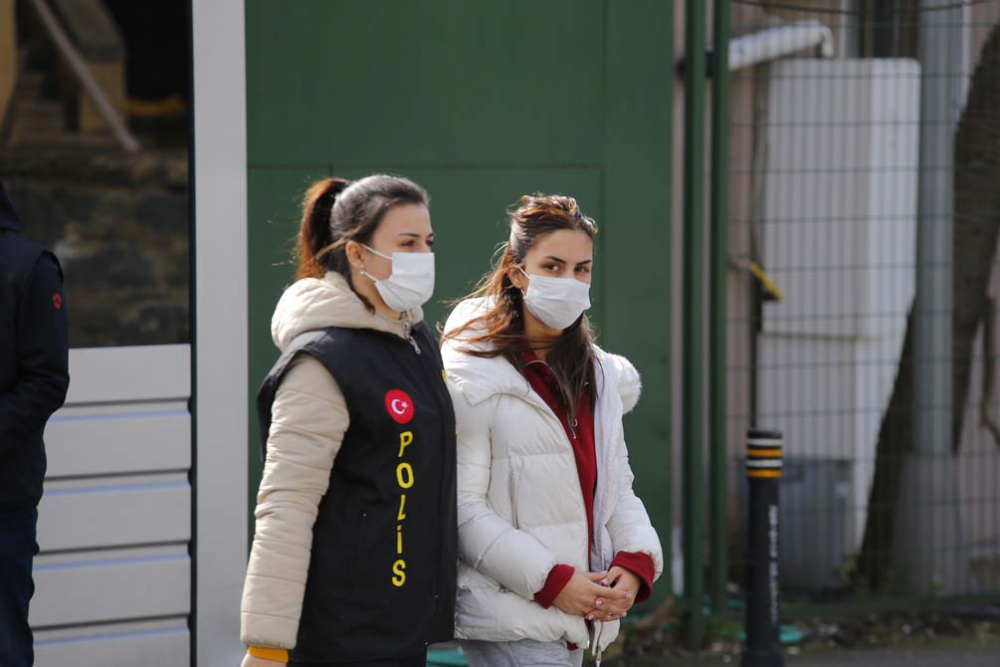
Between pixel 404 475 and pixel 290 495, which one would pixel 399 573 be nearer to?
pixel 404 475

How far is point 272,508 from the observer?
9.14ft

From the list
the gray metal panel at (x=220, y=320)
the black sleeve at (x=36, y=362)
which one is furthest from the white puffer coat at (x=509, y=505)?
the gray metal panel at (x=220, y=320)

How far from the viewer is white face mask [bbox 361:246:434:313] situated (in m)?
2.96

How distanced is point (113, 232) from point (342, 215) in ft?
26.9

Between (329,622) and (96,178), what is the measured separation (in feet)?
31.6

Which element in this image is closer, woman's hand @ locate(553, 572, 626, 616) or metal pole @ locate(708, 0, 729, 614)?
woman's hand @ locate(553, 572, 626, 616)

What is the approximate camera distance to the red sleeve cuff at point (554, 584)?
121 inches

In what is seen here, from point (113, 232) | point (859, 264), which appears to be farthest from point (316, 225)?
point (113, 232)

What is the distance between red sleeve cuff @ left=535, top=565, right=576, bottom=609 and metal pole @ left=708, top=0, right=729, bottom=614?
2.76m

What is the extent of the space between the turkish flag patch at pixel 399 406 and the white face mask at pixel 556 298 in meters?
0.47

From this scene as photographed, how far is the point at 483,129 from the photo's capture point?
537 centimetres

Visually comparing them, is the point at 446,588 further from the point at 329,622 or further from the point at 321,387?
the point at 321,387

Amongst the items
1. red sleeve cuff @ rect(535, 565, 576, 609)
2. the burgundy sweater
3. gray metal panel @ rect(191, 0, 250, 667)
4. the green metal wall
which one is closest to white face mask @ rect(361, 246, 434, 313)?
the burgundy sweater

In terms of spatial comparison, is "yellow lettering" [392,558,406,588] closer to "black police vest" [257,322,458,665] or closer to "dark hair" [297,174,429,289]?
"black police vest" [257,322,458,665]
